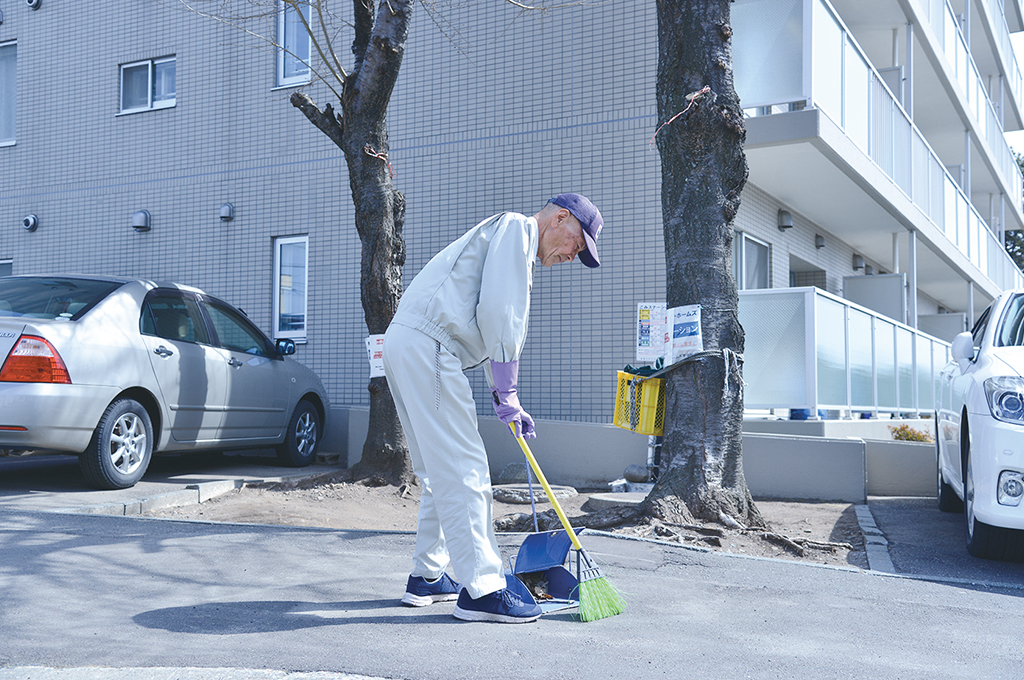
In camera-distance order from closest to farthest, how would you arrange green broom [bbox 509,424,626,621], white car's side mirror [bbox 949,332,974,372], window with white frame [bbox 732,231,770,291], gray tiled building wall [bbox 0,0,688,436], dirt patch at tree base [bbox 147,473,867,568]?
green broom [bbox 509,424,626,621]
dirt patch at tree base [bbox 147,473,867,568]
white car's side mirror [bbox 949,332,974,372]
gray tiled building wall [bbox 0,0,688,436]
window with white frame [bbox 732,231,770,291]

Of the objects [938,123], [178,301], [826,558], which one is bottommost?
[826,558]

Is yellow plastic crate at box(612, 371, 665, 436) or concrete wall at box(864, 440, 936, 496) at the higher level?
yellow plastic crate at box(612, 371, 665, 436)

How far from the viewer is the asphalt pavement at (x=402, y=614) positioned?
3186 millimetres

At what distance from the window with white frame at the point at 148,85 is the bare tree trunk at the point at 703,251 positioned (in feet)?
28.4

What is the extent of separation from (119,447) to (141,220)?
6061 mm

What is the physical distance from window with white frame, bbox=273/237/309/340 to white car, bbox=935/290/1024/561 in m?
7.74

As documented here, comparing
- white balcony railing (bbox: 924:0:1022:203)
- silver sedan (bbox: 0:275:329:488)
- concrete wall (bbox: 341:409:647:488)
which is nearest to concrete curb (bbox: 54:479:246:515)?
silver sedan (bbox: 0:275:329:488)

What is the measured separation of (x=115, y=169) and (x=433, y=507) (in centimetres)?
1081

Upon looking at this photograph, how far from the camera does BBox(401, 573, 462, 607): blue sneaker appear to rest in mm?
3936

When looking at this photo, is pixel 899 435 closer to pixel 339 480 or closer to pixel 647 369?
pixel 647 369

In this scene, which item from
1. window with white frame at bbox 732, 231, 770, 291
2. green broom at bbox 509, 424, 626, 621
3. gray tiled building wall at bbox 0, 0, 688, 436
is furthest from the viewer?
window with white frame at bbox 732, 231, 770, 291

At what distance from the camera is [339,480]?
25.8 ft

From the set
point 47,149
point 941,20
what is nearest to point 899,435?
point 941,20

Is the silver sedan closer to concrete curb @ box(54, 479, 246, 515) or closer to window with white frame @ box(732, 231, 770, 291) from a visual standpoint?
concrete curb @ box(54, 479, 246, 515)
